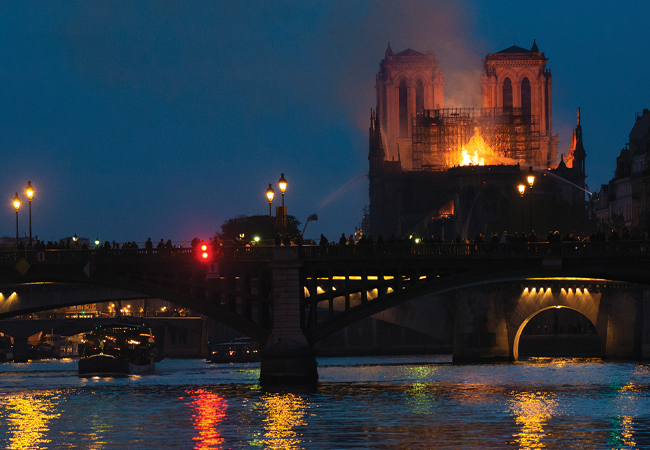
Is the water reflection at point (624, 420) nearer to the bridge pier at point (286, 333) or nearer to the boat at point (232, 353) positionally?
the bridge pier at point (286, 333)

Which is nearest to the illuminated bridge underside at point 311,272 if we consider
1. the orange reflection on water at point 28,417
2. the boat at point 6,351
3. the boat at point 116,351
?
the orange reflection on water at point 28,417

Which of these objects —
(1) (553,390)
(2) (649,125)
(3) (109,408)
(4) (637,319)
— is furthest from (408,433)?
(2) (649,125)

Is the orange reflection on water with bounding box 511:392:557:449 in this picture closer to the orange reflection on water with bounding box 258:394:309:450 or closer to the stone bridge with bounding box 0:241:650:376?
the orange reflection on water with bounding box 258:394:309:450

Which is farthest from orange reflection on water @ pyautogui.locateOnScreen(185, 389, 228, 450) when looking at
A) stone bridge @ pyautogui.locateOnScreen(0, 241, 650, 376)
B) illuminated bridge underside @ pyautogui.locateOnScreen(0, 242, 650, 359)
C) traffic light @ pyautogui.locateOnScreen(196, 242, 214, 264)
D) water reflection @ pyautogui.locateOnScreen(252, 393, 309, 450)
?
traffic light @ pyautogui.locateOnScreen(196, 242, 214, 264)

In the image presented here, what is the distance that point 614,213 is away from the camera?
156m

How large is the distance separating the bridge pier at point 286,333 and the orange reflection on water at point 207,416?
4.34 metres

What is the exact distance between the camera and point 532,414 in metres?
54.9

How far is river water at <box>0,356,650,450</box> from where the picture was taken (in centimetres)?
4534

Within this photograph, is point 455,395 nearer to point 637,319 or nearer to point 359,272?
point 359,272

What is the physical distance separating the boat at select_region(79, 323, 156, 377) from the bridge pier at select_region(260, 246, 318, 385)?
29119 mm

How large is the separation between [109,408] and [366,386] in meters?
20.8

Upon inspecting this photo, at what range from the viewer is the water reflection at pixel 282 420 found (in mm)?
44750

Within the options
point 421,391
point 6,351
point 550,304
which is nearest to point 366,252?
point 421,391

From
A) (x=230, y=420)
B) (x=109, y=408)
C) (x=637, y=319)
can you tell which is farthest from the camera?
(x=637, y=319)
